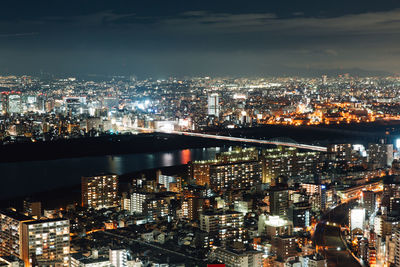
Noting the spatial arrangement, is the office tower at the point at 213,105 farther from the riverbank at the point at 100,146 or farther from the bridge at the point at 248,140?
the riverbank at the point at 100,146

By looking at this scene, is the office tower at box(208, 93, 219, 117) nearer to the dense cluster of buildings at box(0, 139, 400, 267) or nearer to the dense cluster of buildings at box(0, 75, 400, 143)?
the dense cluster of buildings at box(0, 75, 400, 143)

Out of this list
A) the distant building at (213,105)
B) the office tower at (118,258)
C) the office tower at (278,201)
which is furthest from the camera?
the distant building at (213,105)

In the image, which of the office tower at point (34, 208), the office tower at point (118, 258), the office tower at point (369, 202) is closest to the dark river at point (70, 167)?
the office tower at point (34, 208)

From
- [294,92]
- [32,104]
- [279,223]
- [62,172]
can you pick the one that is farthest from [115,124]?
[279,223]

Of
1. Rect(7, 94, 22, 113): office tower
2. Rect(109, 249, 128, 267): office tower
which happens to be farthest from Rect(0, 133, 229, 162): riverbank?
Rect(109, 249, 128, 267): office tower

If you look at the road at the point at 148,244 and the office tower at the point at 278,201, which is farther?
the office tower at the point at 278,201

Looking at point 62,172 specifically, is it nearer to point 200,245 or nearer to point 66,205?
point 66,205
